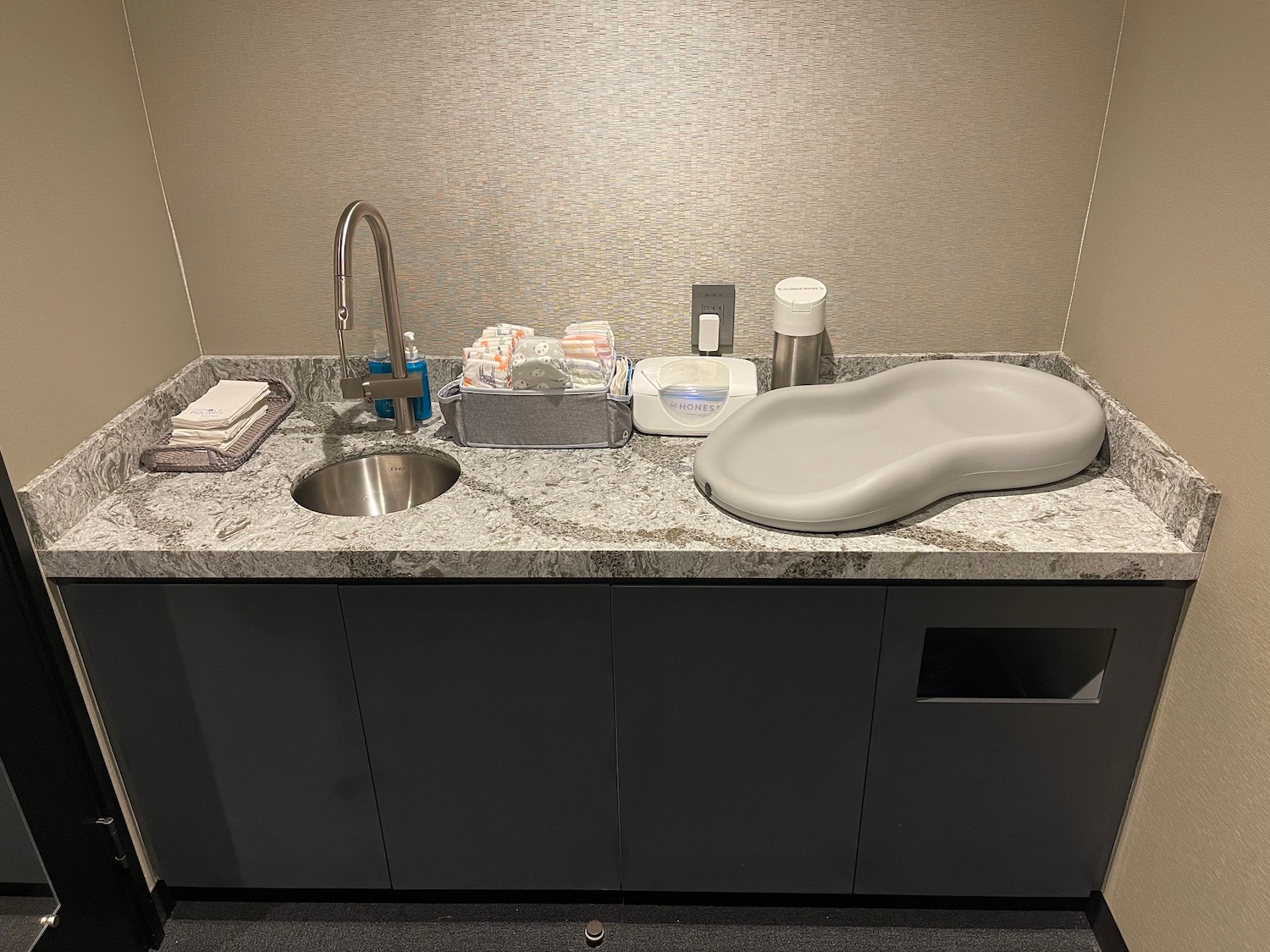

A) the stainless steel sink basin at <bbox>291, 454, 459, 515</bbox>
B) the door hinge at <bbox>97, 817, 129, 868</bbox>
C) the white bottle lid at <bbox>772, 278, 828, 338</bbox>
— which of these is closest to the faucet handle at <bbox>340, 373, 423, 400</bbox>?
the stainless steel sink basin at <bbox>291, 454, 459, 515</bbox>

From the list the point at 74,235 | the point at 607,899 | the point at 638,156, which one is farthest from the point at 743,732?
the point at 74,235

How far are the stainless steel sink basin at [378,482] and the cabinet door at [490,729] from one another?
13.0 inches

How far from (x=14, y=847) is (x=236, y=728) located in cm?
33

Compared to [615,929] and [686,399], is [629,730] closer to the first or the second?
[615,929]

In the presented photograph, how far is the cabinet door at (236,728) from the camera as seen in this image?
55.0 inches

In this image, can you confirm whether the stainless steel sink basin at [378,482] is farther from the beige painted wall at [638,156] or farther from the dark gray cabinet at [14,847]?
the dark gray cabinet at [14,847]

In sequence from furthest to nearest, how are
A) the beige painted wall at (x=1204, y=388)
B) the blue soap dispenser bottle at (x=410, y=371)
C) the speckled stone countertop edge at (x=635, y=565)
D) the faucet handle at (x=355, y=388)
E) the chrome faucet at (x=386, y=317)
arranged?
1. the blue soap dispenser bottle at (x=410, y=371)
2. the faucet handle at (x=355, y=388)
3. the chrome faucet at (x=386, y=317)
4. the speckled stone countertop edge at (x=635, y=565)
5. the beige painted wall at (x=1204, y=388)

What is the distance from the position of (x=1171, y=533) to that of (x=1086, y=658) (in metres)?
0.26

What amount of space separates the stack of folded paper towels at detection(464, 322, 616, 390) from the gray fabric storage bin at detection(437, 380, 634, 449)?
0.02m

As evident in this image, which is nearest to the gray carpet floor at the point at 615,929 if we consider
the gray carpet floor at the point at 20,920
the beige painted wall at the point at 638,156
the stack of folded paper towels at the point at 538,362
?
the gray carpet floor at the point at 20,920

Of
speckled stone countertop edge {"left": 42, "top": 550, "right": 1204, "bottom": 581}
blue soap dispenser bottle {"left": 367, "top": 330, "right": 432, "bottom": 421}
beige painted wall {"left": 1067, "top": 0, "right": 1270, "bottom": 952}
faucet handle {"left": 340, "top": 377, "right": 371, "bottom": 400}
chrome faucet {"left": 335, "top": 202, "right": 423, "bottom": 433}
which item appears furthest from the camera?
blue soap dispenser bottle {"left": 367, "top": 330, "right": 432, "bottom": 421}

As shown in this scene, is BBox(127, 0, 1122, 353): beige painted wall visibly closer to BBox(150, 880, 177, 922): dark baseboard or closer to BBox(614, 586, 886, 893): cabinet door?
BBox(614, 586, 886, 893): cabinet door

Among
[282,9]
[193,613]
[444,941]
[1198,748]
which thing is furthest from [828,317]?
[444,941]

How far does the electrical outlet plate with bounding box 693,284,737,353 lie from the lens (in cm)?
177
